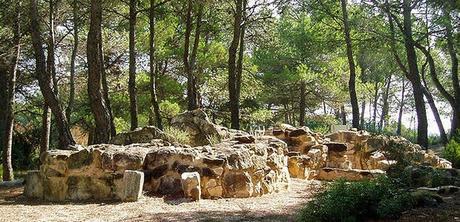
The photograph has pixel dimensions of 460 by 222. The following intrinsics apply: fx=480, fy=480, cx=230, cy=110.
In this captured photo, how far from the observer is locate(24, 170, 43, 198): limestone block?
24.9ft

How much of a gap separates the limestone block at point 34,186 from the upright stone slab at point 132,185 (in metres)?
1.55

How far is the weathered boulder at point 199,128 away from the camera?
403 inches

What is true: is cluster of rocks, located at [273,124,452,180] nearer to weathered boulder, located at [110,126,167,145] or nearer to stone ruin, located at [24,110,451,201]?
stone ruin, located at [24,110,451,201]

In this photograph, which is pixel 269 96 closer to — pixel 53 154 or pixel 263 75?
pixel 263 75

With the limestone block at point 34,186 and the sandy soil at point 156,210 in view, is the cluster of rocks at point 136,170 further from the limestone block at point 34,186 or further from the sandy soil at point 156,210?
the sandy soil at point 156,210

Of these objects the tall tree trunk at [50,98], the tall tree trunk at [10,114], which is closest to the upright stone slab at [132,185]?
the tall tree trunk at [50,98]

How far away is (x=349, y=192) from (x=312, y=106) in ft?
66.1

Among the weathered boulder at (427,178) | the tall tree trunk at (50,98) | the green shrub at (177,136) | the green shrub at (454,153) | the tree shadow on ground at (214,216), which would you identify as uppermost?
the tall tree trunk at (50,98)

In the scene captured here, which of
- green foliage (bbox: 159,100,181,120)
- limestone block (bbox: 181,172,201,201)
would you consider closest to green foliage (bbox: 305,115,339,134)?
green foliage (bbox: 159,100,181,120)

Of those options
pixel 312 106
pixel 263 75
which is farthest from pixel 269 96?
pixel 312 106

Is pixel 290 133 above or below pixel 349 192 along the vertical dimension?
above

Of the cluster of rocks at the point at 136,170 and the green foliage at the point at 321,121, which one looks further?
the green foliage at the point at 321,121

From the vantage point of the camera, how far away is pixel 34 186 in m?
7.62

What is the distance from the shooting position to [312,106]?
989 inches
